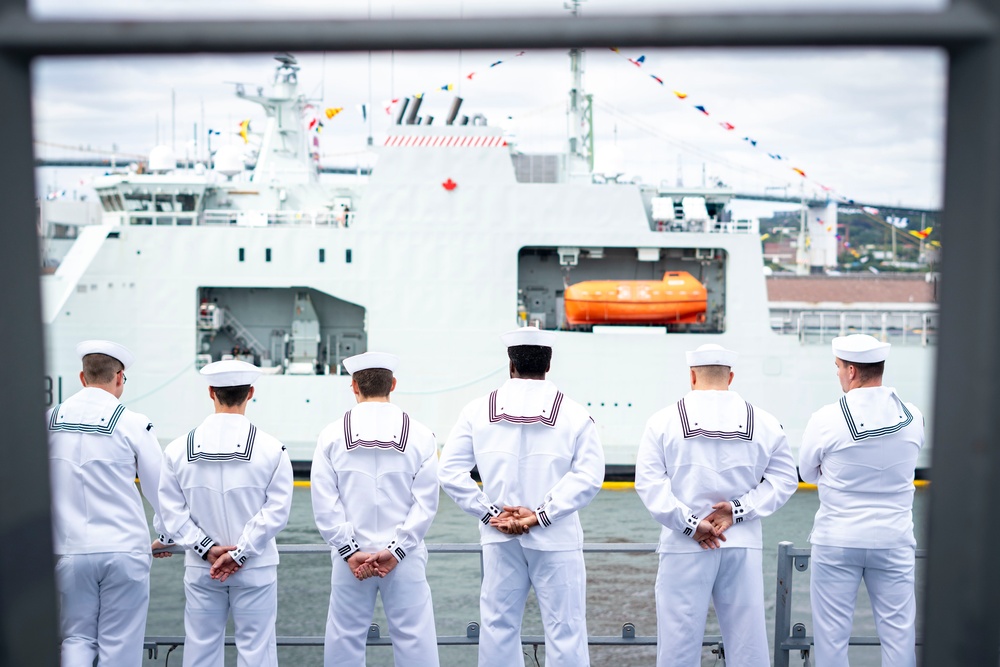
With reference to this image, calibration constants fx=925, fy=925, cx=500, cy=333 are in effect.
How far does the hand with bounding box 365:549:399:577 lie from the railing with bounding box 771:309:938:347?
31.7ft

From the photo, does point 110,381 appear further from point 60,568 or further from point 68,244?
point 68,244

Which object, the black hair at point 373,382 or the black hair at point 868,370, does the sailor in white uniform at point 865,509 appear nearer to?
the black hair at point 868,370

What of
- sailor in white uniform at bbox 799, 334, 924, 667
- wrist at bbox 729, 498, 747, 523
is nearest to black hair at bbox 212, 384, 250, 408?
wrist at bbox 729, 498, 747, 523

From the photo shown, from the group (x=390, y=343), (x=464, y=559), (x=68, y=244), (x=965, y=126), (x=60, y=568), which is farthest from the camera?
(x=68, y=244)

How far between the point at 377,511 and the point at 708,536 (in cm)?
112

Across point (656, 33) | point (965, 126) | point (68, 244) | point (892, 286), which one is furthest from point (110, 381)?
point (892, 286)

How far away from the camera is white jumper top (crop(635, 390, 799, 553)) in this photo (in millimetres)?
3143

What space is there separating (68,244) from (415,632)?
17.2 m

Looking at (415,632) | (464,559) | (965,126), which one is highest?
(965,126)

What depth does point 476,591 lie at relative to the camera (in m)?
7.97

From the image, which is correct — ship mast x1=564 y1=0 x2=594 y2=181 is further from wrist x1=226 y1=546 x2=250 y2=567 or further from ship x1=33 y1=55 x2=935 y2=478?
wrist x1=226 y1=546 x2=250 y2=567

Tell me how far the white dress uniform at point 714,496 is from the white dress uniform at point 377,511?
78cm

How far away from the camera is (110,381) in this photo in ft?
10.2

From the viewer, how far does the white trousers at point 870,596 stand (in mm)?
3242
